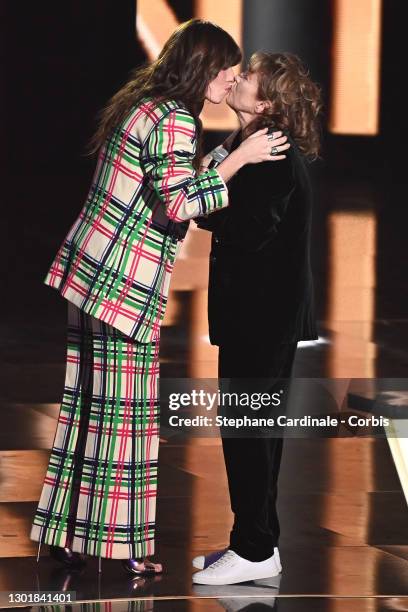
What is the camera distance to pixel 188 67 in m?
4.04

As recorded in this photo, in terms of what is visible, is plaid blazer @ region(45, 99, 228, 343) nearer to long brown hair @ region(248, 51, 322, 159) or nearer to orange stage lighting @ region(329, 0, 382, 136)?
long brown hair @ region(248, 51, 322, 159)

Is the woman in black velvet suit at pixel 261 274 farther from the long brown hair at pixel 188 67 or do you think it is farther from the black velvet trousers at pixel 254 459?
the long brown hair at pixel 188 67

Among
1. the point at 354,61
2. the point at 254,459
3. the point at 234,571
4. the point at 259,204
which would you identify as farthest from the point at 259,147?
the point at 354,61

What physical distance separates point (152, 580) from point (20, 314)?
5.51m

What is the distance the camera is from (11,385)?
7.38 metres

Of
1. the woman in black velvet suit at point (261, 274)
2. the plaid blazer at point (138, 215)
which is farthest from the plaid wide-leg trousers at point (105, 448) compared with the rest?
the woman in black velvet suit at point (261, 274)

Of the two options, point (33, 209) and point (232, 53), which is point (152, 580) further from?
point (33, 209)

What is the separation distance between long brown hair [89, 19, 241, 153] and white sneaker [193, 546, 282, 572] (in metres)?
1.24

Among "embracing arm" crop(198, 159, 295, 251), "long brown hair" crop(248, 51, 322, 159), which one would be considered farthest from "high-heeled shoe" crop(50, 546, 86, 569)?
"long brown hair" crop(248, 51, 322, 159)

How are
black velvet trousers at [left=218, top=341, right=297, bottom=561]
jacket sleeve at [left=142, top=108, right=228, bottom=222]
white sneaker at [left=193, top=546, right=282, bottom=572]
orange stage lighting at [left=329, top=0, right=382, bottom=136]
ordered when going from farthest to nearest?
1. orange stage lighting at [left=329, top=0, right=382, bottom=136]
2. white sneaker at [left=193, top=546, right=282, bottom=572]
3. black velvet trousers at [left=218, top=341, right=297, bottom=561]
4. jacket sleeve at [left=142, top=108, right=228, bottom=222]

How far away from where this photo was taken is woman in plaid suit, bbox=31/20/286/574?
4.02m

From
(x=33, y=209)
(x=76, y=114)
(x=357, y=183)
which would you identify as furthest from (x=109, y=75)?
(x=357, y=183)

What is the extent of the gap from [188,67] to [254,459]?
44.6 inches

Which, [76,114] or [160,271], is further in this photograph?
[76,114]
